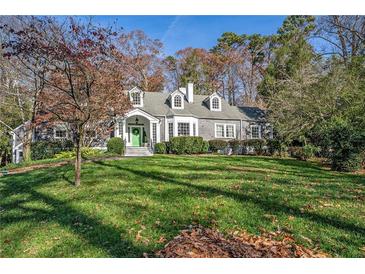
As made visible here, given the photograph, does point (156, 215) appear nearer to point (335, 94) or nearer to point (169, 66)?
point (335, 94)

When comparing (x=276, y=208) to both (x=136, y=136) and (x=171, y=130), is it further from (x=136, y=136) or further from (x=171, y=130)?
(x=136, y=136)

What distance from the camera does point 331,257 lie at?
3.75 metres

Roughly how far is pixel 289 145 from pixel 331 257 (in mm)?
19503

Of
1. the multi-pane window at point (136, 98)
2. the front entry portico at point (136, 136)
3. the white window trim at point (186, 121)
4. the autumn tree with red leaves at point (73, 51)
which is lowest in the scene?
the front entry portico at point (136, 136)

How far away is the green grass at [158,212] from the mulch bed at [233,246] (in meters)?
0.22

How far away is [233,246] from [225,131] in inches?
811

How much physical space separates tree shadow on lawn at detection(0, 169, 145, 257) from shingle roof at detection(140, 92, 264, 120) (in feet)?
48.6

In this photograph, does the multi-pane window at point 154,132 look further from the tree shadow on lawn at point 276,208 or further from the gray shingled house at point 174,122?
the tree shadow on lawn at point 276,208

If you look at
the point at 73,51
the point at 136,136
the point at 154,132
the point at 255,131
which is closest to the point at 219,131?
the point at 255,131

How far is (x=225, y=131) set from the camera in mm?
24172

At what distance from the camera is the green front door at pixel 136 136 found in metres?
22.2

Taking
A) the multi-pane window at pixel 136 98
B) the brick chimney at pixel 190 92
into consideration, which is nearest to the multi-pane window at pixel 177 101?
the brick chimney at pixel 190 92

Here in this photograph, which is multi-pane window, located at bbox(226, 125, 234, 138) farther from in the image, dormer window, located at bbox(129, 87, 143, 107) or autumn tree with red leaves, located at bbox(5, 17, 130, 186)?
autumn tree with red leaves, located at bbox(5, 17, 130, 186)

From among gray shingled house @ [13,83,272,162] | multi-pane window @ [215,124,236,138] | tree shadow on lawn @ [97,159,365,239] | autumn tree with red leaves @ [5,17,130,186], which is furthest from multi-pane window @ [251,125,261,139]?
tree shadow on lawn @ [97,159,365,239]
